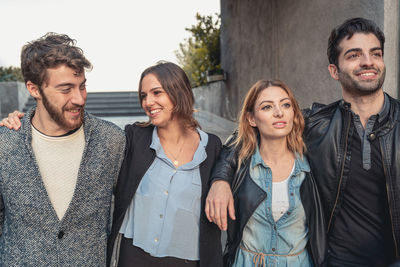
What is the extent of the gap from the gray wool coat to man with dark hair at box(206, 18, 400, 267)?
65 cm

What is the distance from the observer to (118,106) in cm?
1153

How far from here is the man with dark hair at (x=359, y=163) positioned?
1.93 m

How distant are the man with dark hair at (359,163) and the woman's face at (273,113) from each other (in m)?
0.26

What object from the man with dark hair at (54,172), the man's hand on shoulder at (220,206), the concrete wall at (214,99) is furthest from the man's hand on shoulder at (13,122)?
the concrete wall at (214,99)

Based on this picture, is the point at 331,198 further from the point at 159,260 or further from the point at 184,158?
the point at 159,260

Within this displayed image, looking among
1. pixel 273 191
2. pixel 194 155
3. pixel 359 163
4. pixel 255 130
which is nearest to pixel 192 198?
pixel 194 155

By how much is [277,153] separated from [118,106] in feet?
32.7

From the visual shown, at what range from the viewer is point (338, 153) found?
206 centimetres

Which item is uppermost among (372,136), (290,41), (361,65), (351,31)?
(290,41)

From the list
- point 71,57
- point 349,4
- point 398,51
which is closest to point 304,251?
point 71,57

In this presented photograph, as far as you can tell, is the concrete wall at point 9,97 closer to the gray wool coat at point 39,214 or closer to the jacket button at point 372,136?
the gray wool coat at point 39,214

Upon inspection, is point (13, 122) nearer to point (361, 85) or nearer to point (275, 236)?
point (275, 236)

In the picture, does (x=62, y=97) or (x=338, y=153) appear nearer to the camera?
(x=62, y=97)

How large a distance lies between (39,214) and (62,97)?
61cm
